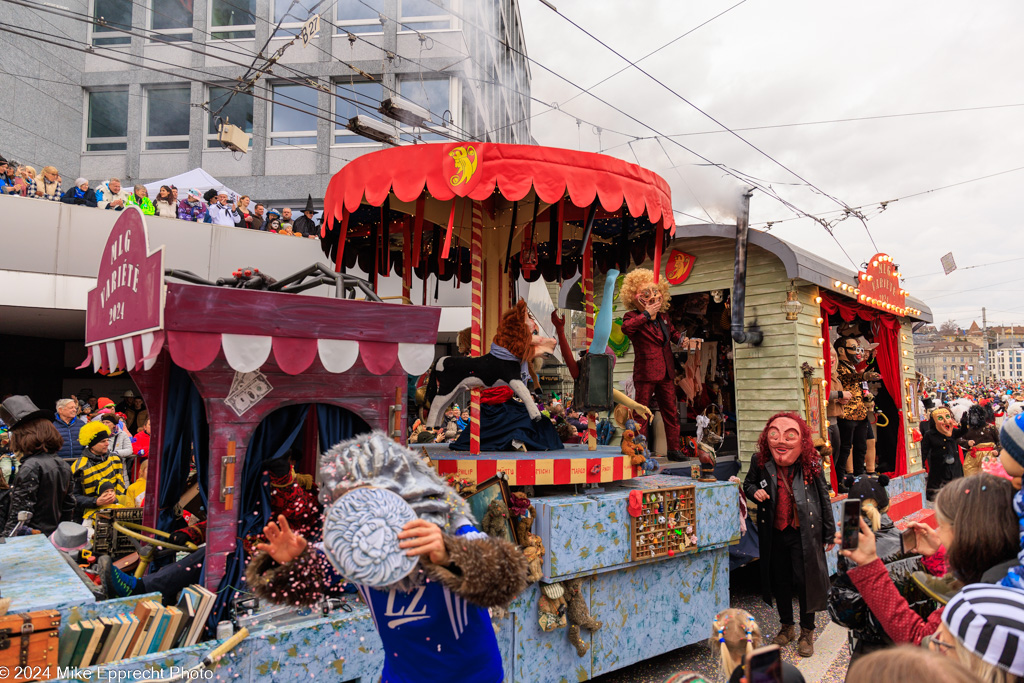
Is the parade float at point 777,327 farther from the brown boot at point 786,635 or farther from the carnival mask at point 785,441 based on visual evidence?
the carnival mask at point 785,441

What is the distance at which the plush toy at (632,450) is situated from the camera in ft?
16.1

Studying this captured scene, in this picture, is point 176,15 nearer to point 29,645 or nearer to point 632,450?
point 632,450

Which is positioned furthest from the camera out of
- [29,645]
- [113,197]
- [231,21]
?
[231,21]

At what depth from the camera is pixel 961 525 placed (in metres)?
2.06

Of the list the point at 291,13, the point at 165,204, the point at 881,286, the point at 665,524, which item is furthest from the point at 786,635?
the point at 291,13

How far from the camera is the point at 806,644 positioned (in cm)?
484

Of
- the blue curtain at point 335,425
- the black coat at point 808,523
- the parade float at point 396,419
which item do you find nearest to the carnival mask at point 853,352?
the parade float at point 396,419

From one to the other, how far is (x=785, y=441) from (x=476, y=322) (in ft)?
8.41

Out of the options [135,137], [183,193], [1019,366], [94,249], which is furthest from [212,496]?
[1019,366]

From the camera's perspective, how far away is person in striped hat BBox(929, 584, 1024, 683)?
1.35 meters

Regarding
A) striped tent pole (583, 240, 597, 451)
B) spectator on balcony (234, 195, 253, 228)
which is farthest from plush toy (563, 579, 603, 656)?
spectator on balcony (234, 195, 253, 228)

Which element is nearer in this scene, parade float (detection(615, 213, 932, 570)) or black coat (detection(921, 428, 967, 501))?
parade float (detection(615, 213, 932, 570))

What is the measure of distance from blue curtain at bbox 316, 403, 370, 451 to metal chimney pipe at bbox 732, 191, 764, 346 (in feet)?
17.5

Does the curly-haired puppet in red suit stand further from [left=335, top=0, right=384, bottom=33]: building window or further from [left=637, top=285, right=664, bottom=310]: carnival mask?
[left=335, top=0, right=384, bottom=33]: building window
